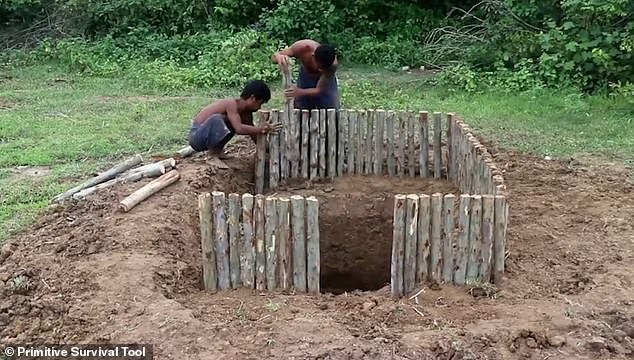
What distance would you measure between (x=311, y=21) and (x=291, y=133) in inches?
256

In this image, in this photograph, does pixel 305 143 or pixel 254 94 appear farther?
pixel 305 143

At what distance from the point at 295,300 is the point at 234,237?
57cm

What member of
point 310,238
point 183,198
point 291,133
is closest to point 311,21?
point 291,133

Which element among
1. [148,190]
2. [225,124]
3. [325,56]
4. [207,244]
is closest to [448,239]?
[207,244]

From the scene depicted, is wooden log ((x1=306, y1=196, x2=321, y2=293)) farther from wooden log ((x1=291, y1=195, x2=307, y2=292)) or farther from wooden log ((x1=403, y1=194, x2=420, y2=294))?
wooden log ((x1=403, y1=194, x2=420, y2=294))

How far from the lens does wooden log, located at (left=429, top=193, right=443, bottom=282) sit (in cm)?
557

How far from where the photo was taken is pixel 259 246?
5.70m

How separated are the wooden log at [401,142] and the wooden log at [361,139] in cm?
33

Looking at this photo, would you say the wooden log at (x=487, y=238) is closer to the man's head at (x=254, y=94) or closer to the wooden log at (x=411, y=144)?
the wooden log at (x=411, y=144)

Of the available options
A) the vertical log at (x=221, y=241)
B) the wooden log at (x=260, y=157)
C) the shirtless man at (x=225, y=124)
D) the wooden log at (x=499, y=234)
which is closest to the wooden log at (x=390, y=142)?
the shirtless man at (x=225, y=124)

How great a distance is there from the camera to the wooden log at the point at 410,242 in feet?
18.2

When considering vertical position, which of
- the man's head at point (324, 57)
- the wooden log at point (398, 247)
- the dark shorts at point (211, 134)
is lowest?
the wooden log at point (398, 247)

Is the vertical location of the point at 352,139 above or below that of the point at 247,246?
above

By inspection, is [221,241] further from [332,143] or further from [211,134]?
[332,143]
